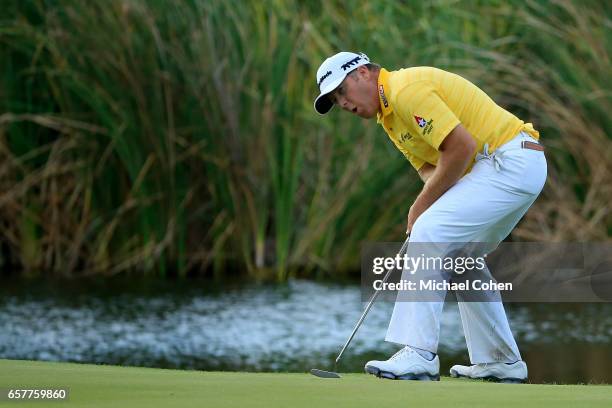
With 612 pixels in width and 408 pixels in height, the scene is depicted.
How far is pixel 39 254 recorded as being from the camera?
13914 mm

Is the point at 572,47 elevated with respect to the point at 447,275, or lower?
elevated

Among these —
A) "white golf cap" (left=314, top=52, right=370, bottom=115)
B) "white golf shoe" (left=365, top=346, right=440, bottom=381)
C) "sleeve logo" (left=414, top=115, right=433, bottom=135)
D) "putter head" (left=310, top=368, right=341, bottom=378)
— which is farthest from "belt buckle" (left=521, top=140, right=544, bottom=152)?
"putter head" (left=310, top=368, right=341, bottom=378)

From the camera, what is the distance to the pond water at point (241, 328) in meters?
10.0

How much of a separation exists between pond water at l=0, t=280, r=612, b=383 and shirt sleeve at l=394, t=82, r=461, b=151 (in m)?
3.49

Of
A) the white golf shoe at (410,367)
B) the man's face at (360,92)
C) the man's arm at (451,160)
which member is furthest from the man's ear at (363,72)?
the white golf shoe at (410,367)

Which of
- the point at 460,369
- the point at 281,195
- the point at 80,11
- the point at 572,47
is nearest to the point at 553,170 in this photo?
the point at 572,47

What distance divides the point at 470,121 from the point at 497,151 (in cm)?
16

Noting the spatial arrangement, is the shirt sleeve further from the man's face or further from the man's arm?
the man's face

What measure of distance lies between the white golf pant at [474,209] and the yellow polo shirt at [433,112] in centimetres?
7

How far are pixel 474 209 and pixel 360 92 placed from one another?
643 millimetres

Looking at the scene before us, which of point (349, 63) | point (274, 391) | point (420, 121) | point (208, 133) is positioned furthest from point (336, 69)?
point (208, 133)

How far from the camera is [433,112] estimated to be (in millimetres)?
5832

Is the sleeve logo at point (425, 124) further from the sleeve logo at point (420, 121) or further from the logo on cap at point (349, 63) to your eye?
the logo on cap at point (349, 63)

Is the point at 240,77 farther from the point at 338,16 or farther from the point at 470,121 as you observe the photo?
the point at 470,121
